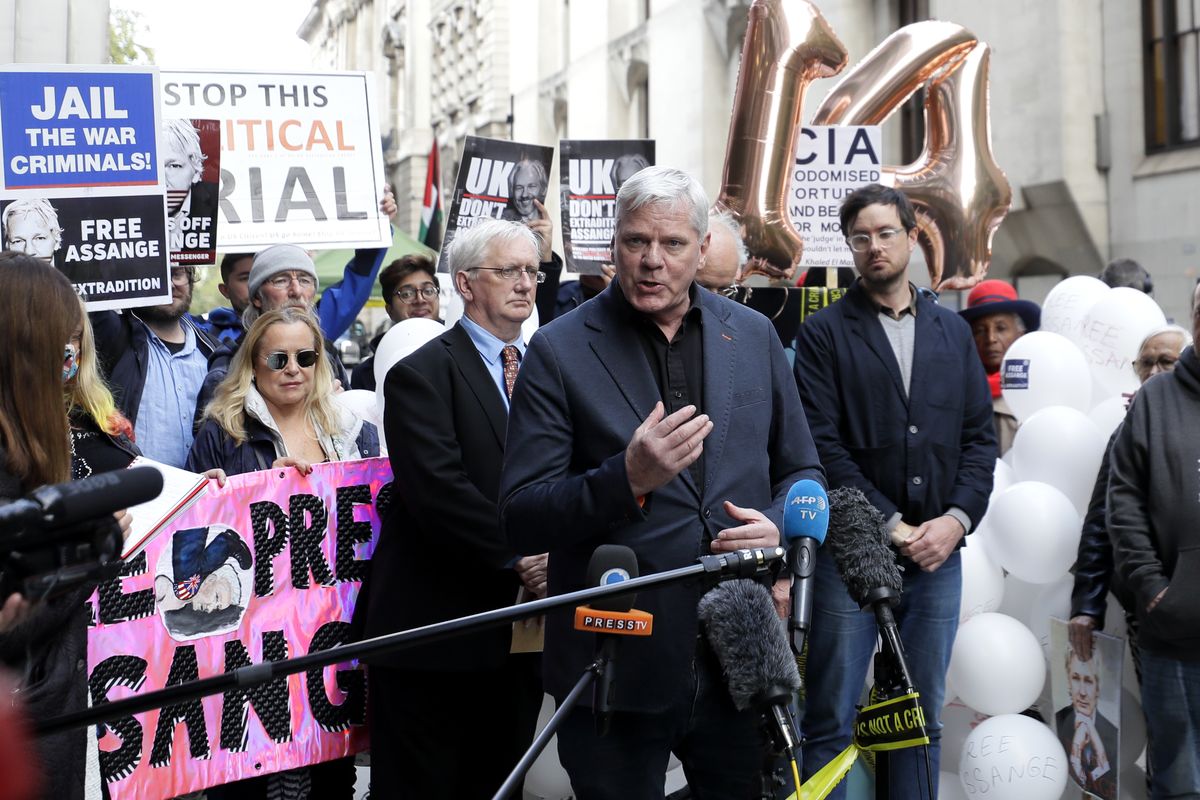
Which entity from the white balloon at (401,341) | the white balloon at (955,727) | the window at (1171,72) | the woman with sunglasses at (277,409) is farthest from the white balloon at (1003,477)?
the window at (1171,72)

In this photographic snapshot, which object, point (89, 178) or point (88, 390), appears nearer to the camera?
point (88, 390)

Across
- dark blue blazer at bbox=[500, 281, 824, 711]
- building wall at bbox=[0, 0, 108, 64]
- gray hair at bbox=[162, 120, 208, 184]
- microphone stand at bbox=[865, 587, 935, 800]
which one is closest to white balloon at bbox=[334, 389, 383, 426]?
gray hair at bbox=[162, 120, 208, 184]

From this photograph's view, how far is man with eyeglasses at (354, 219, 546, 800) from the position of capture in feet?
13.3

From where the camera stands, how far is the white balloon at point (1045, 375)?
601cm

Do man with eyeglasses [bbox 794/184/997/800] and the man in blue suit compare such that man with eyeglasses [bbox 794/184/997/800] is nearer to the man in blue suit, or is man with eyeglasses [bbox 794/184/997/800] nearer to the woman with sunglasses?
the man in blue suit

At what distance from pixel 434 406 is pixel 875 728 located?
5.45 ft

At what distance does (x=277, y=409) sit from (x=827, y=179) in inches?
150

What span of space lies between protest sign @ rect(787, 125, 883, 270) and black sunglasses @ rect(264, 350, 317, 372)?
3.37 metres

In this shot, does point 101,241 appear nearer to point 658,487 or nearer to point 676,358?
point 676,358

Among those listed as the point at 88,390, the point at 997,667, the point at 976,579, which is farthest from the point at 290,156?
the point at 997,667

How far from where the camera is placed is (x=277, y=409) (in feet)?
15.4

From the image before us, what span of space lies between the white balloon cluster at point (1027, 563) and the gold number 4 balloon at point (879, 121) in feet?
5.37

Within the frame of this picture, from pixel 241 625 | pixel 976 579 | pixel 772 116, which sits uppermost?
pixel 772 116

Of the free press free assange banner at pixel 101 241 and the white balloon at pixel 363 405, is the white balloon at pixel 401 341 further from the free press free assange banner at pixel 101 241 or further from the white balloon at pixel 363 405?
the free press free assange banner at pixel 101 241
